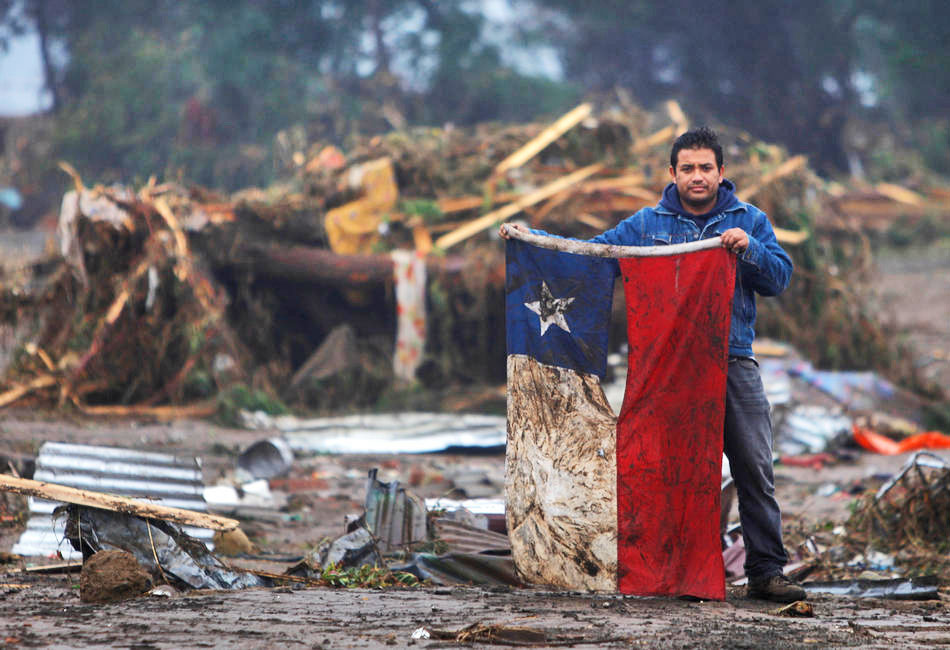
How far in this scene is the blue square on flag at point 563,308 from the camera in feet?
14.1

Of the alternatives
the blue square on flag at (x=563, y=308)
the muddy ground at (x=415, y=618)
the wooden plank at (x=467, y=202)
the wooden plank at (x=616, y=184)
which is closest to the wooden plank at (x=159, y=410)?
the wooden plank at (x=467, y=202)

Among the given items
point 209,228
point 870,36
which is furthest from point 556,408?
point 870,36

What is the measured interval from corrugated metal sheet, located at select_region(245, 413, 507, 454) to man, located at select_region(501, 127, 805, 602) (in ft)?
15.6

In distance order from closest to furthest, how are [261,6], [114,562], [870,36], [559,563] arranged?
[114,562] → [559,563] → [261,6] → [870,36]

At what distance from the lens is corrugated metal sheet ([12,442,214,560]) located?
5.24 meters

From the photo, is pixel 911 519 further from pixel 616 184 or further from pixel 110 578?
pixel 616 184

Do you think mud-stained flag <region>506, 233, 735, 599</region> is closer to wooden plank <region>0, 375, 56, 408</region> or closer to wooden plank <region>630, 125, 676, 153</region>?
wooden plank <region>0, 375, 56, 408</region>

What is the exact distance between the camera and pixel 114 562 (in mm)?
3904

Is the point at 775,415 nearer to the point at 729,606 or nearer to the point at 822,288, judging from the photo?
the point at 822,288

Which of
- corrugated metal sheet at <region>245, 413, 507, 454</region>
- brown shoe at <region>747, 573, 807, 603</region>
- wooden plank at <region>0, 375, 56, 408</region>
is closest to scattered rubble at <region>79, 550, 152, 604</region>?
brown shoe at <region>747, 573, 807, 603</region>

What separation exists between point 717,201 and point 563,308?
0.70m

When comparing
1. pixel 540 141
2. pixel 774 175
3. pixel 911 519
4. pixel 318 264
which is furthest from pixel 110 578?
pixel 774 175

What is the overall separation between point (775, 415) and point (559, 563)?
647 cm

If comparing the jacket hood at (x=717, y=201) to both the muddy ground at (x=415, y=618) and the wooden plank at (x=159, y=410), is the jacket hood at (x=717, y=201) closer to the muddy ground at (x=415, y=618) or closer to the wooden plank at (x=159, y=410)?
the muddy ground at (x=415, y=618)
